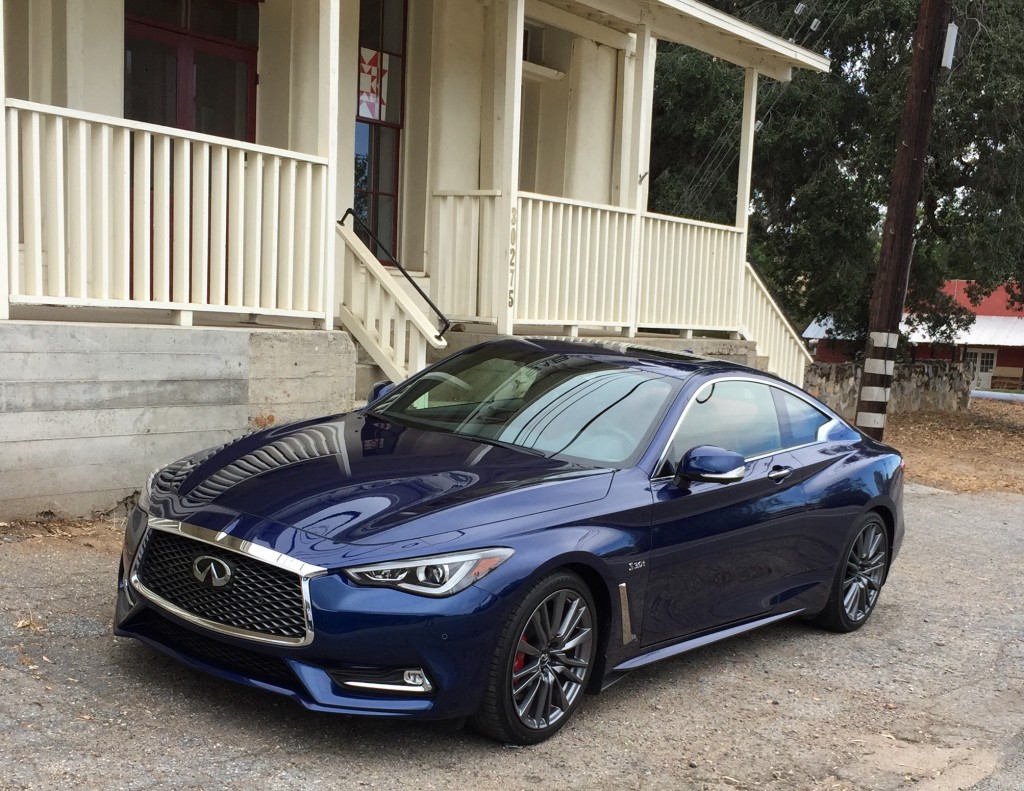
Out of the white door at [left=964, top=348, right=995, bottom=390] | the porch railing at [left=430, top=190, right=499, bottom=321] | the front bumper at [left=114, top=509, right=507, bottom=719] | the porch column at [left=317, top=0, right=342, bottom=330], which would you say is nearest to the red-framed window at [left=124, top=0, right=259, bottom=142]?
the porch column at [left=317, top=0, right=342, bottom=330]

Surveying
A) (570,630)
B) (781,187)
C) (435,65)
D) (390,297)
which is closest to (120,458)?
(390,297)

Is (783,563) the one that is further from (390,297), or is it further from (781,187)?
(781,187)

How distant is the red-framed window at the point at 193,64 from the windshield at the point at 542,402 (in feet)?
14.9

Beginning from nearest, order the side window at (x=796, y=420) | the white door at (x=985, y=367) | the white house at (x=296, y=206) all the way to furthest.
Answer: the side window at (x=796, y=420) < the white house at (x=296, y=206) < the white door at (x=985, y=367)

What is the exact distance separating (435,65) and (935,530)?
670 cm

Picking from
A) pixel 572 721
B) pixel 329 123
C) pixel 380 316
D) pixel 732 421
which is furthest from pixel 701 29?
pixel 572 721

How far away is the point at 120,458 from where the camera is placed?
722 cm

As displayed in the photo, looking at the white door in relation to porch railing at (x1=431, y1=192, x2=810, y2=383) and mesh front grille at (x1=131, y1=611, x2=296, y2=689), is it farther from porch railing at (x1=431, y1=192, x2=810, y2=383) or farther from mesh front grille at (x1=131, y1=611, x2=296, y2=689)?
mesh front grille at (x1=131, y1=611, x2=296, y2=689)

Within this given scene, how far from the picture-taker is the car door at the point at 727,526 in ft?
16.5

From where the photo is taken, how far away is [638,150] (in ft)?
38.7

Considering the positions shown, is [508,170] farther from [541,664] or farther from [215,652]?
[215,652]

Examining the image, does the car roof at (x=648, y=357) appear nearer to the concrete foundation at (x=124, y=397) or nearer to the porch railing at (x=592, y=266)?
the concrete foundation at (x=124, y=397)

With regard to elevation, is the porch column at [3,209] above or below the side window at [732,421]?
above

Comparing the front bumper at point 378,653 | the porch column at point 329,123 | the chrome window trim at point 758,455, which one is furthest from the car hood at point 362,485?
the porch column at point 329,123
